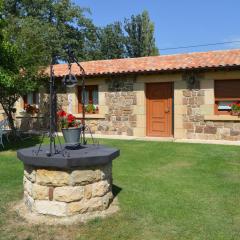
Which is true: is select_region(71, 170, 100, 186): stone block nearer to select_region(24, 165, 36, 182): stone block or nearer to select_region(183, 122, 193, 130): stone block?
select_region(24, 165, 36, 182): stone block

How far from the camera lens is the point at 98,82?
14914mm

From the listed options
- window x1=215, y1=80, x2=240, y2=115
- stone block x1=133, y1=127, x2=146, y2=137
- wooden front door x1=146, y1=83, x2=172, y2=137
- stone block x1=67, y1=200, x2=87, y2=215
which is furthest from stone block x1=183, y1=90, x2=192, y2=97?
stone block x1=67, y1=200, x2=87, y2=215

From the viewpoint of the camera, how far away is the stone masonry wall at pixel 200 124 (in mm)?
12375

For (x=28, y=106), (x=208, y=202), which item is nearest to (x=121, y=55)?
(x=28, y=106)

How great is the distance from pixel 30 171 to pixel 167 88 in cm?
923

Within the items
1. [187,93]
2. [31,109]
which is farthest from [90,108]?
[187,93]

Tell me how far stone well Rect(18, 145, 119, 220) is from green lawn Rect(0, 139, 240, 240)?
299mm

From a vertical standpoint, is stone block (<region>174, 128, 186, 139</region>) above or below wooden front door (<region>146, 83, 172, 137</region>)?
below

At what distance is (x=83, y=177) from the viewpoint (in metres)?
5.04

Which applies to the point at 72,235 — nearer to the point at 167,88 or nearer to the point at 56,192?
the point at 56,192

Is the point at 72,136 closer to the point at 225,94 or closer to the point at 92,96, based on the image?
the point at 225,94

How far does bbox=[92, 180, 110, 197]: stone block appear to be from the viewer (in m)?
5.18

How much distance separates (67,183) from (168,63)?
9.96 meters

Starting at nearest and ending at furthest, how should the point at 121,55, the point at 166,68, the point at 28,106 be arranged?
the point at 166,68
the point at 28,106
the point at 121,55
